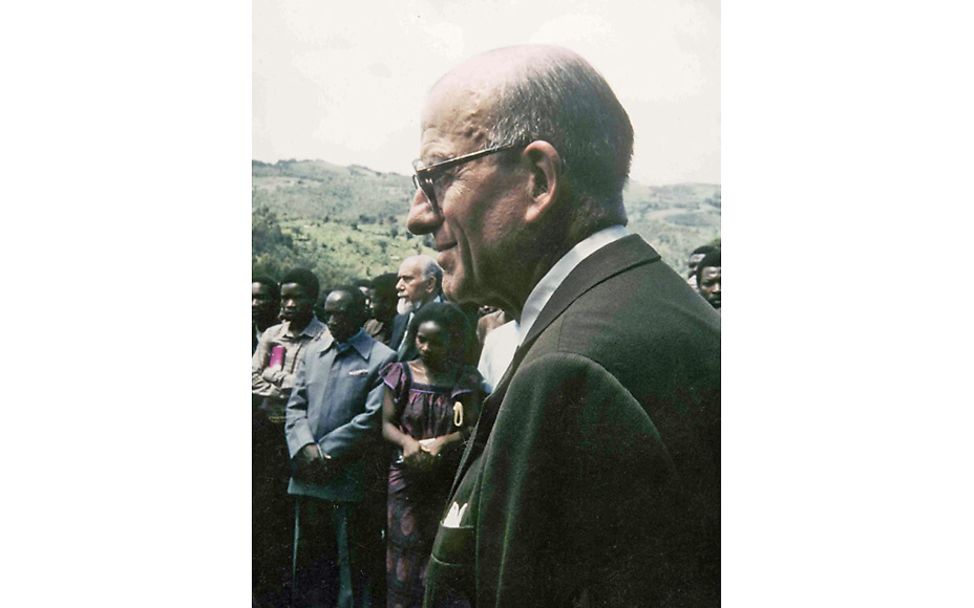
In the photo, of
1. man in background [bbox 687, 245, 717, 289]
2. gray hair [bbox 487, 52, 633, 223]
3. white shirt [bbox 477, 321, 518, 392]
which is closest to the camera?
gray hair [bbox 487, 52, 633, 223]

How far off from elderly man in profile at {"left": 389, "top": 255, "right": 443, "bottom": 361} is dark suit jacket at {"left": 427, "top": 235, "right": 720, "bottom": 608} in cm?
36

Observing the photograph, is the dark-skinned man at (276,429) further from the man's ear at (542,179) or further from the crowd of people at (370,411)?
the man's ear at (542,179)

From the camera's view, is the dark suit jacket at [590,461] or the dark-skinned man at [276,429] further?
the dark-skinned man at [276,429]

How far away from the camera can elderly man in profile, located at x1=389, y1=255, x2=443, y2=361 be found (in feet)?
11.1

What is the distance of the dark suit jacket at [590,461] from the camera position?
3.11m

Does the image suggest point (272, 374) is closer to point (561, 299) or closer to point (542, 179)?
point (561, 299)

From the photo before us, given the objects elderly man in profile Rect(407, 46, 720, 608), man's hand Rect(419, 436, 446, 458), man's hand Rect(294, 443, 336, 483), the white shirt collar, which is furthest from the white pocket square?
the white shirt collar

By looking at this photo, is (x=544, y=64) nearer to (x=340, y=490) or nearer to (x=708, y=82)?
(x=708, y=82)

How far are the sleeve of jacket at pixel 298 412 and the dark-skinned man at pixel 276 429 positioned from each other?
0.7 inches

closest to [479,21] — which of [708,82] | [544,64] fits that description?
[544,64]

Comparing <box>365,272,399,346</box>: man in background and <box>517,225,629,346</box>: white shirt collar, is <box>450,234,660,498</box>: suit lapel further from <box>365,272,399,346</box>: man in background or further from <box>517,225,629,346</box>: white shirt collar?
<box>365,272,399,346</box>: man in background

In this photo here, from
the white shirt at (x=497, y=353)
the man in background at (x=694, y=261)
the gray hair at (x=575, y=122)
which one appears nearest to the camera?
the gray hair at (x=575, y=122)

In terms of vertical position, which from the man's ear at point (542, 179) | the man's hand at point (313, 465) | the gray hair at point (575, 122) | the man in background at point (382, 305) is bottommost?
the man's hand at point (313, 465)

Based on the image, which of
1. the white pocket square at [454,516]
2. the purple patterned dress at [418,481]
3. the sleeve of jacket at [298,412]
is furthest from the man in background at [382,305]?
the white pocket square at [454,516]
